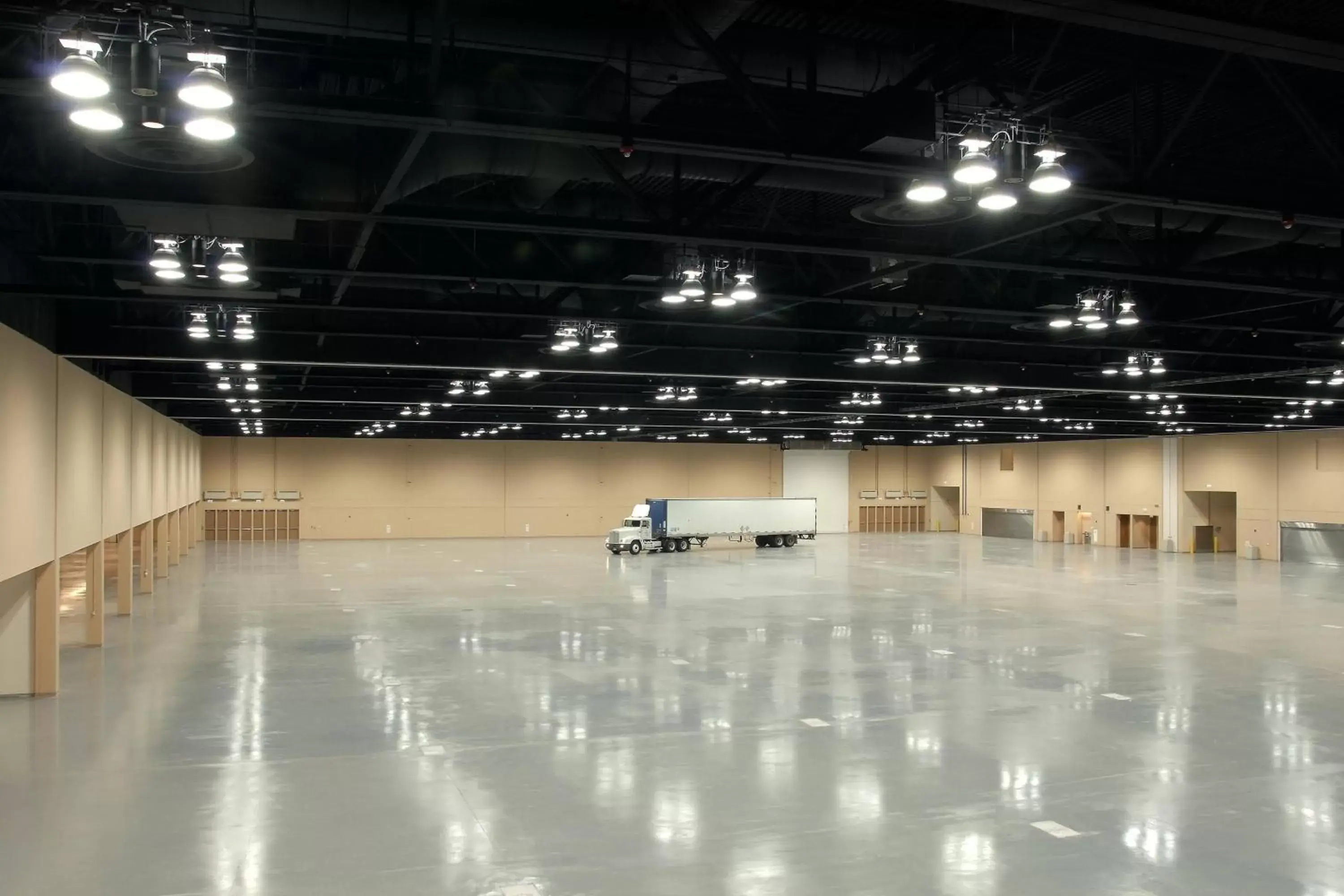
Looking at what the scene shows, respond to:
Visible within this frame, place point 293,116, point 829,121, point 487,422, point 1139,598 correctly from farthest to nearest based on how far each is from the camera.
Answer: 1. point 487,422
2. point 1139,598
3. point 829,121
4. point 293,116

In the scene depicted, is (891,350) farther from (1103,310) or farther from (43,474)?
(43,474)

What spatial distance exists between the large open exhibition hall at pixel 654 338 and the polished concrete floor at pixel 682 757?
9cm

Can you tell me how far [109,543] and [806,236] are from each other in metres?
42.4

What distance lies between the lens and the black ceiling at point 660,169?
7566 millimetres

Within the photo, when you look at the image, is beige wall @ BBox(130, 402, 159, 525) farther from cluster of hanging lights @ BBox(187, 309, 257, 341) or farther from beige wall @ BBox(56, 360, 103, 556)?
cluster of hanging lights @ BBox(187, 309, 257, 341)

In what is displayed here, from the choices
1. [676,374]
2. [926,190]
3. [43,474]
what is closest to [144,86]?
[926,190]

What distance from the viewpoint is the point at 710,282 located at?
1410 cm

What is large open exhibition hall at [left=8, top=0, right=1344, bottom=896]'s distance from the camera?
8.14 meters

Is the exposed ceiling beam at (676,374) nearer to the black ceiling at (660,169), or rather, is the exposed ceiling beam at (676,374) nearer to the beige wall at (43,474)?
the black ceiling at (660,169)

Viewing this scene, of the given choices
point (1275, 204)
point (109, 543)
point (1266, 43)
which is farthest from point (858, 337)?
point (109, 543)

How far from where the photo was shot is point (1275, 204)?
1002 cm

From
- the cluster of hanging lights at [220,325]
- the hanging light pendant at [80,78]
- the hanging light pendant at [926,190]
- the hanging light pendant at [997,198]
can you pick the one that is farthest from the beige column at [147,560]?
the hanging light pendant at [997,198]

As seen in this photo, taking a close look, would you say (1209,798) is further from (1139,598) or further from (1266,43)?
(1139,598)

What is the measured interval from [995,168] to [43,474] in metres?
15.2
